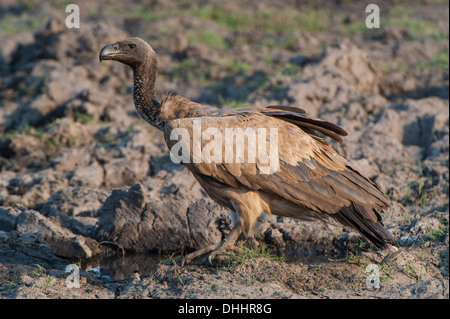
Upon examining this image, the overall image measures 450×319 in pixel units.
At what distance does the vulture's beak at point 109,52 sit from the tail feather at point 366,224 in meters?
2.50

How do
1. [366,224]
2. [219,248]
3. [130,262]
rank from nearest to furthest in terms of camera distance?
[366,224]
[219,248]
[130,262]

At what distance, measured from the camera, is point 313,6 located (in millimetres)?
15570

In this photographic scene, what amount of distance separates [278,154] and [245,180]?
1.15 feet

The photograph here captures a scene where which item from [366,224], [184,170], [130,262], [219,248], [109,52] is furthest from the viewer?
[184,170]

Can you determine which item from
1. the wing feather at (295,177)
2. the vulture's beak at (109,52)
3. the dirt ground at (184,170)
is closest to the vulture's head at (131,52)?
the vulture's beak at (109,52)

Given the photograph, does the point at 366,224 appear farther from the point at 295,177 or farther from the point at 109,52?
the point at 109,52

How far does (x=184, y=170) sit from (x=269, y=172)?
2.40 meters

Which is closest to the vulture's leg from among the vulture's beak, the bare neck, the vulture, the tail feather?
the vulture

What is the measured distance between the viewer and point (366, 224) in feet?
16.2

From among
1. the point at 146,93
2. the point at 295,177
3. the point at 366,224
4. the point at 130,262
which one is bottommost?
the point at 130,262

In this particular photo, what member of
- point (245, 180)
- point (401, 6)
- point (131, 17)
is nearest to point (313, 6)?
point (401, 6)

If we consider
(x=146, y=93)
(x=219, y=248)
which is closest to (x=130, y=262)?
(x=219, y=248)

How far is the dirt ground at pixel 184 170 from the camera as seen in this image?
193 inches

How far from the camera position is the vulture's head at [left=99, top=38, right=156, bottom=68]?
18.8 ft
